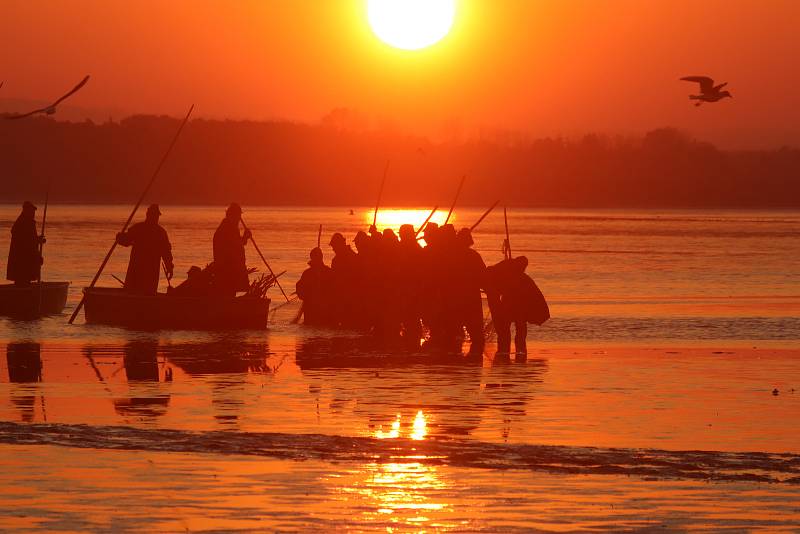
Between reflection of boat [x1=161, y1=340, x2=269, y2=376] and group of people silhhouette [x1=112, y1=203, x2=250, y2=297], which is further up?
group of people silhhouette [x1=112, y1=203, x2=250, y2=297]

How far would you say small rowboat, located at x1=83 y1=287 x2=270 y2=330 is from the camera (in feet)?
76.5

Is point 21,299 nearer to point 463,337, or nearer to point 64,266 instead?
point 463,337

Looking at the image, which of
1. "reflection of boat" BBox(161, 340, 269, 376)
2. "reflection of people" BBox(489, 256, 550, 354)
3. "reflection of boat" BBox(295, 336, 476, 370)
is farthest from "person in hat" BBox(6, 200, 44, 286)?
"reflection of people" BBox(489, 256, 550, 354)

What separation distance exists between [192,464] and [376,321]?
11928 millimetres

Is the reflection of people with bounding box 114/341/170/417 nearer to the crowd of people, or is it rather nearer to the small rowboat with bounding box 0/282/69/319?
the crowd of people

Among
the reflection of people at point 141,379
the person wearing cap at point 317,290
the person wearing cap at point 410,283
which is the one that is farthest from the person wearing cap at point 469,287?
the reflection of people at point 141,379

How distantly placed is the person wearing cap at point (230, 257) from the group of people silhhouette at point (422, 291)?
38.6 inches

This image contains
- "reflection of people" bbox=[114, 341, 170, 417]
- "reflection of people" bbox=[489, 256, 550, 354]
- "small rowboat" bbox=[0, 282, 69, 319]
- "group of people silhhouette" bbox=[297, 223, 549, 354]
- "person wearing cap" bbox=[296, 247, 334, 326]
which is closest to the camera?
"reflection of people" bbox=[114, 341, 170, 417]

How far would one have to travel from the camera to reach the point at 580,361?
19.8 meters

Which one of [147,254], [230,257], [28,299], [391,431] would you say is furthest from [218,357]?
[391,431]

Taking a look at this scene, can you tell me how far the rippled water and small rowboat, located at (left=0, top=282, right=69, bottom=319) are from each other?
55 centimetres

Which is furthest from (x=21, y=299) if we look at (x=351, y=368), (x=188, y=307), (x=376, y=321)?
(x=351, y=368)

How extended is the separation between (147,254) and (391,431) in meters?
11.6

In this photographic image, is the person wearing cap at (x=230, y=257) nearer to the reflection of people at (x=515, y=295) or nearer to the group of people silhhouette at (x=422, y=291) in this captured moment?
the group of people silhhouette at (x=422, y=291)
